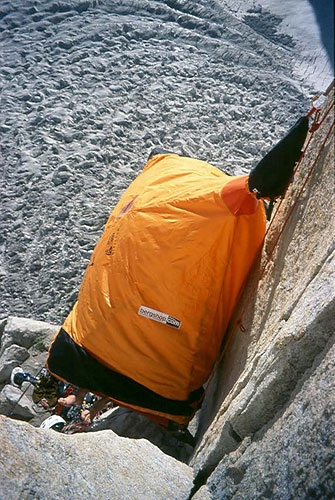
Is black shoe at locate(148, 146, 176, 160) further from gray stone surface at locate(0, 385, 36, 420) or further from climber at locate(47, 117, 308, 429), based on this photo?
gray stone surface at locate(0, 385, 36, 420)

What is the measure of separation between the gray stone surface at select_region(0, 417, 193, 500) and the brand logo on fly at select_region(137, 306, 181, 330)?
104 centimetres

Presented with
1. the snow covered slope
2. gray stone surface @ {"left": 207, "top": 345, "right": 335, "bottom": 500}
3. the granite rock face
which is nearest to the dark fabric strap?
the granite rock face

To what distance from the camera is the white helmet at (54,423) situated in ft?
12.1

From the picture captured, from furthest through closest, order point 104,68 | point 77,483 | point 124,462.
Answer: point 104,68
point 124,462
point 77,483

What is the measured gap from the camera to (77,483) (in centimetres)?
188

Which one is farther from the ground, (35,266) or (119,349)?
(119,349)

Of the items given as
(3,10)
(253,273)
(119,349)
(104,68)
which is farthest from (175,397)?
(3,10)

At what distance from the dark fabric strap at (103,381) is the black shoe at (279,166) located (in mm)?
1275

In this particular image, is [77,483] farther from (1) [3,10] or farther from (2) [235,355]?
(1) [3,10]

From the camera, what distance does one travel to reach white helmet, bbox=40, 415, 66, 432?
369 centimetres

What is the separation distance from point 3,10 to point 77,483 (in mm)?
7117

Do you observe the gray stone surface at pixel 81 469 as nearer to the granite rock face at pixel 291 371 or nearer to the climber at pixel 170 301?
the granite rock face at pixel 291 371

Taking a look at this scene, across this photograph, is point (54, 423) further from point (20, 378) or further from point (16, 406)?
point (20, 378)

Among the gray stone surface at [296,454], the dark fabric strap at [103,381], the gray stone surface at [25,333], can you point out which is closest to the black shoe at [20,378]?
the gray stone surface at [25,333]
